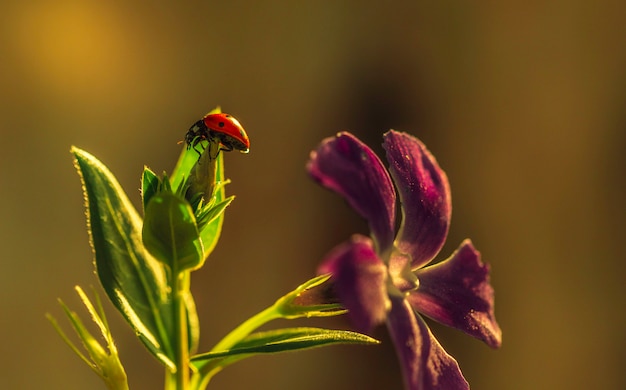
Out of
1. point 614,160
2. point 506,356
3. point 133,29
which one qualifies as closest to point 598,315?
point 506,356

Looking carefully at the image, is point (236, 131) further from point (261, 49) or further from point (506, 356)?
point (506, 356)

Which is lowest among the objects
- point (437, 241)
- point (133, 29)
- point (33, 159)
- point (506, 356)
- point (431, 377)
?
point (506, 356)

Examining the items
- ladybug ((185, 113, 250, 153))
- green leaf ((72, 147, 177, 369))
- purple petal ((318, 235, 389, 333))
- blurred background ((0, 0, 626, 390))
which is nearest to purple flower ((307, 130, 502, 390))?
purple petal ((318, 235, 389, 333))

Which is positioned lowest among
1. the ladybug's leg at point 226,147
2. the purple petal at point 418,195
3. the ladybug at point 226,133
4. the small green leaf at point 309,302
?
the small green leaf at point 309,302

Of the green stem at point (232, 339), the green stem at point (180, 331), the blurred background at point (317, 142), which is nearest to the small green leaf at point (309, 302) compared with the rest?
the green stem at point (232, 339)

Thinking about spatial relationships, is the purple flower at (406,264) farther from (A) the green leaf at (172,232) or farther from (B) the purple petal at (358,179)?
(A) the green leaf at (172,232)

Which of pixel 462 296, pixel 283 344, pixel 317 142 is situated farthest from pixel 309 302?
pixel 317 142

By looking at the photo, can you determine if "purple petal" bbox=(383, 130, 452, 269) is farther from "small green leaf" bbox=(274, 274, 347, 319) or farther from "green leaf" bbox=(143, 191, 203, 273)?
"green leaf" bbox=(143, 191, 203, 273)
